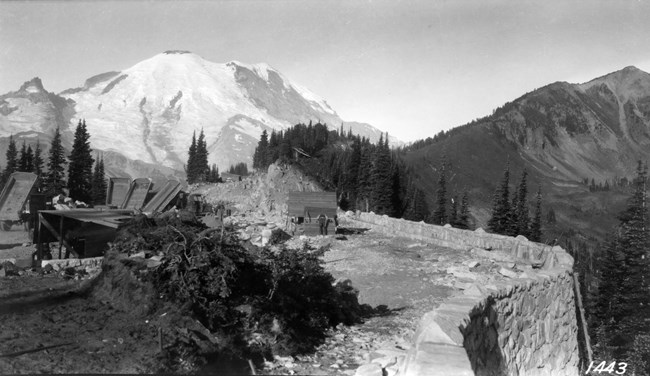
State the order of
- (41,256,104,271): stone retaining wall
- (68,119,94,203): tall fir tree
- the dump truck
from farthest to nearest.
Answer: (68,119,94,203): tall fir tree → the dump truck → (41,256,104,271): stone retaining wall

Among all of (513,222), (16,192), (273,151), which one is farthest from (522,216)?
(16,192)

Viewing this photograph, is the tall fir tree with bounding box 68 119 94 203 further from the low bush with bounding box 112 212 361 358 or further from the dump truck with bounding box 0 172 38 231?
the low bush with bounding box 112 212 361 358

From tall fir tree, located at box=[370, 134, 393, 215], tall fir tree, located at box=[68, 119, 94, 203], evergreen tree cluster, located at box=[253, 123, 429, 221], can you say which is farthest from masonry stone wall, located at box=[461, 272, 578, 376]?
tall fir tree, located at box=[68, 119, 94, 203]

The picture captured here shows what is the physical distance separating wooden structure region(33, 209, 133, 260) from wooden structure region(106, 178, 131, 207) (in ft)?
36.8

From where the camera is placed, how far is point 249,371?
6875 mm

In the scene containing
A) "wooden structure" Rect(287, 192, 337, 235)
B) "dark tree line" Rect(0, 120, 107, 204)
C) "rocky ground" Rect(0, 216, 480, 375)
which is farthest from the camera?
"dark tree line" Rect(0, 120, 107, 204)

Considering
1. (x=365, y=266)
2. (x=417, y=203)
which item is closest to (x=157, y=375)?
(x=365, y=266)

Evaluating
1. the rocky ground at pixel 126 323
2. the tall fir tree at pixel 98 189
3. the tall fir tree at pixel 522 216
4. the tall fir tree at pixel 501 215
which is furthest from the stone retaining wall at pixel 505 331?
the tall fir tree at pixel 98 189

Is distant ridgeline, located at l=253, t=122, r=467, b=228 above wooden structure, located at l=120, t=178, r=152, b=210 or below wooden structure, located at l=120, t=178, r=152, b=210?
above

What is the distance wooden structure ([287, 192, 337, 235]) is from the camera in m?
28.3

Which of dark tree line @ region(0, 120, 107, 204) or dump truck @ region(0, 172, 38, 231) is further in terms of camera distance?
dark tree line @ region(0, 120, 107, 204)

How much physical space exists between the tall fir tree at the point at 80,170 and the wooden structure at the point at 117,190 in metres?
25.6

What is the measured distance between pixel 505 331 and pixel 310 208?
20.9 metres

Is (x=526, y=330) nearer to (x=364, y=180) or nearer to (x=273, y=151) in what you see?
(x=364, y=180)
